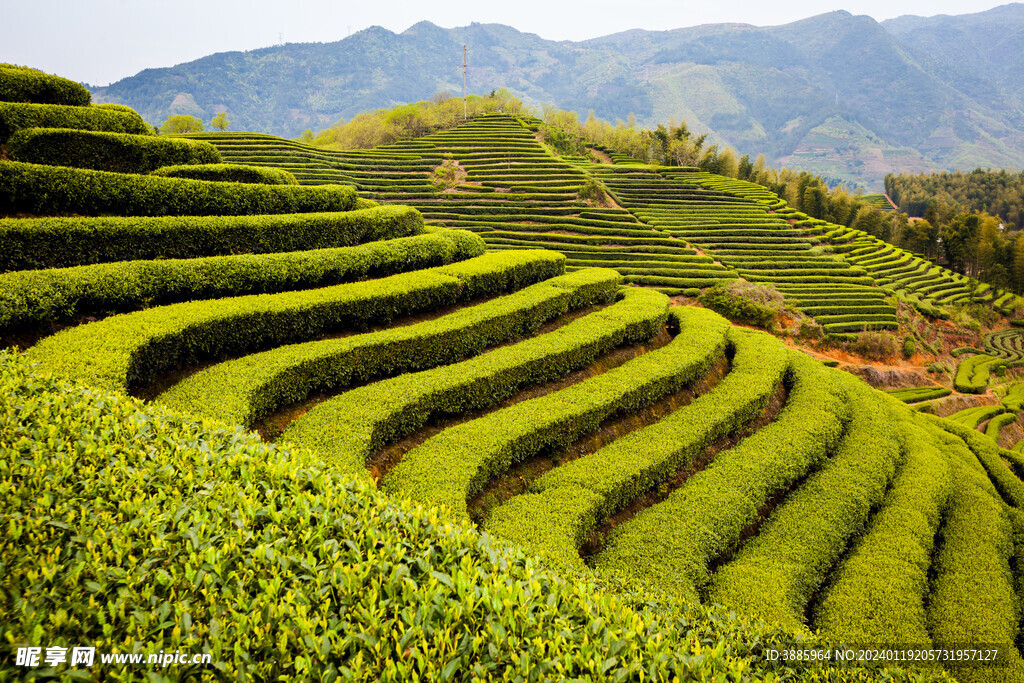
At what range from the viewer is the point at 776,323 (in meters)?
33.1

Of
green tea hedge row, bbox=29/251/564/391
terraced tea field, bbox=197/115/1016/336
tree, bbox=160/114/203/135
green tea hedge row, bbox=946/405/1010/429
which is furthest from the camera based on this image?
tree, bbox=160/114/203/135

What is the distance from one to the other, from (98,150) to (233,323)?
10.6 metres

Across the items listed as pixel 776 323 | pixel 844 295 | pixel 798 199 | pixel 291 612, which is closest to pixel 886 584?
pixel 291 612

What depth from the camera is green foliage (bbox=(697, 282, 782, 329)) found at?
107 feet

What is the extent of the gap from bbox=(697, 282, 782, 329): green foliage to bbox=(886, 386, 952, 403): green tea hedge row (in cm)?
819

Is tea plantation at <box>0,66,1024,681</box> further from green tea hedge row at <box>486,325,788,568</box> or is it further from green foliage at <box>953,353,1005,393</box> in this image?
green foliage at <box>953,353,1005,393</box>

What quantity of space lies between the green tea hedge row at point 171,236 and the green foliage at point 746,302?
25137 mm

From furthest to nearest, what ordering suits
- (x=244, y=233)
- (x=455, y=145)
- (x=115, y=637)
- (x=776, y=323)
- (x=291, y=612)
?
A: (x=455, y=145) < (x=776, y=323) < (x=244, y=233) < (x=291, y=612) < (x=115, y=637)

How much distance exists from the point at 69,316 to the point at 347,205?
10.7 m

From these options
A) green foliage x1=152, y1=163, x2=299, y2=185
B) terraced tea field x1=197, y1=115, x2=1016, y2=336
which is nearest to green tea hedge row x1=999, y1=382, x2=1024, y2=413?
terraced tea field x1=197, y1=115, x2=1016, y2=336

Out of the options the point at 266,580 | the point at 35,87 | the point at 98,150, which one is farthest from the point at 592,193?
the point at 266,580

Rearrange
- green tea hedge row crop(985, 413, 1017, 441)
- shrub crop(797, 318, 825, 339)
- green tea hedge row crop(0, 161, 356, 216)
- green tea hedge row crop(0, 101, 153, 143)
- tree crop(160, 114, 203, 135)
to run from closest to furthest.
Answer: green tea hedge row crop(0, 161, 356, 216) < green tea hedge row crop(0, 101, 153, 143) < green tea hedge row crop(985, 413, 1017, 441) < shrub crop(797, 318, 825, 339) < tree crop(160, 114, 203, 135)

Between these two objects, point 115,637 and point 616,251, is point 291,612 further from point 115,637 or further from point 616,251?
point 616,251

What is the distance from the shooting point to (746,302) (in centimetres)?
3303
